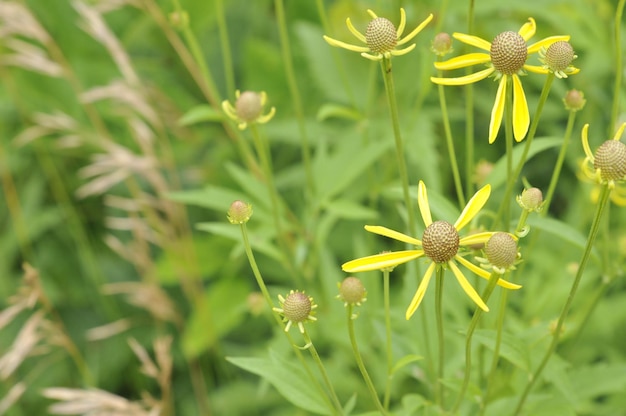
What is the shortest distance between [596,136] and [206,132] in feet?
4.13

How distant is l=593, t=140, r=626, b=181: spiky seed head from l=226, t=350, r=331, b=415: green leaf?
54cm

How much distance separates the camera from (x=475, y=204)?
2.97 feet

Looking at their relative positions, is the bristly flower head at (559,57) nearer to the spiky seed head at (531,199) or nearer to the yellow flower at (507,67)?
the yellow flower at (507,67)

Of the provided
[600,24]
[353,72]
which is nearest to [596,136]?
[600,24]

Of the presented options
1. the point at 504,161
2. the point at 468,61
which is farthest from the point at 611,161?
the point at 504,161

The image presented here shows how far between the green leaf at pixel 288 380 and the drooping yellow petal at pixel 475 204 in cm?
38

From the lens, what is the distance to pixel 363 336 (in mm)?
1621

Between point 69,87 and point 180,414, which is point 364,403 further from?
point 69,87

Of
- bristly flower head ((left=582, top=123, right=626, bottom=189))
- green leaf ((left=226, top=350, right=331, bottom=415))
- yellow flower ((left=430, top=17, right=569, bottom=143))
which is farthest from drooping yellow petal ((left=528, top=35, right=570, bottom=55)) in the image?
green leaf ((left=226, top=350, right=331, bottom=415))

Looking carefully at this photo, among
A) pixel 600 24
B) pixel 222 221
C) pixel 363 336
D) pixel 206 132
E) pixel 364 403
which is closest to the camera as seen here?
pixel 363 336

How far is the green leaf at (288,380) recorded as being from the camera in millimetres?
1121

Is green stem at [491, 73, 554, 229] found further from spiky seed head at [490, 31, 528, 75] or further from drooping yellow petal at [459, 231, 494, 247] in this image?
drooping yellow petal at [459, 231, 494, 247]

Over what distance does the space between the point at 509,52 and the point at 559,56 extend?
6 cm

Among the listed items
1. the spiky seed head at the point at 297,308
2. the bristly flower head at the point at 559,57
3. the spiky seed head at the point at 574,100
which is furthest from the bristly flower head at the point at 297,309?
the spiky seed head at the point at 574,100
